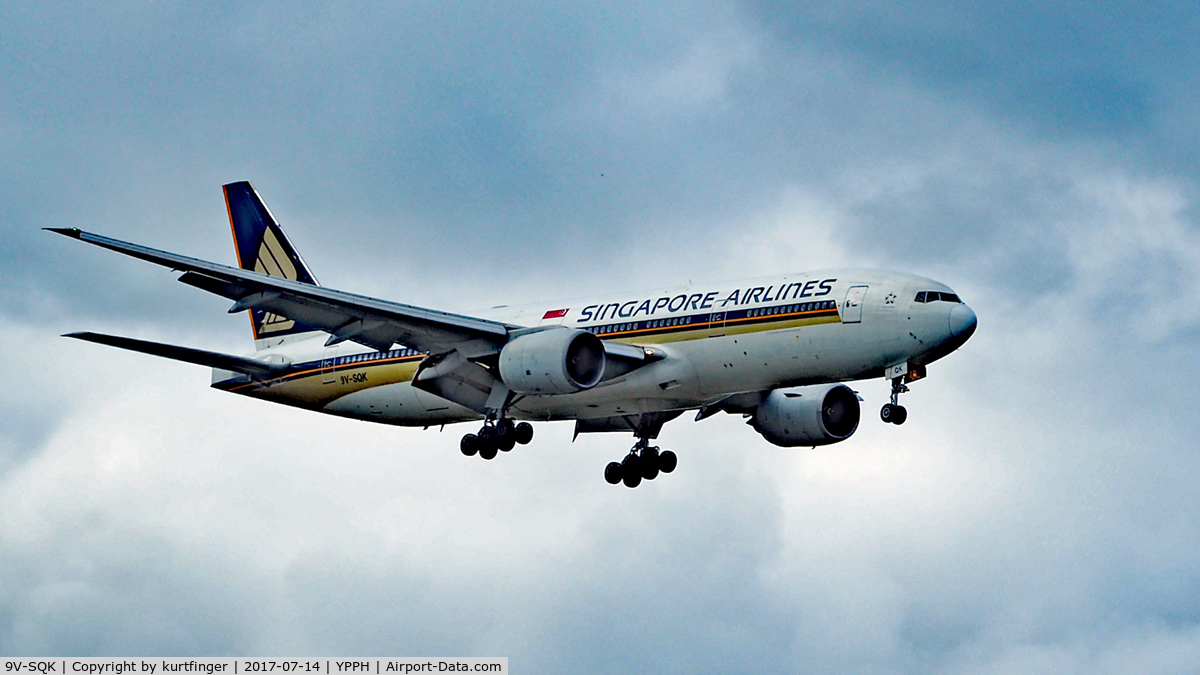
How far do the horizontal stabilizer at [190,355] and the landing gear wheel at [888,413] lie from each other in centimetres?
2149

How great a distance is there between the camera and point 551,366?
4341 cm

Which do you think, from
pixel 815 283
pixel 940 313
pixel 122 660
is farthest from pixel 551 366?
pixel 122 660

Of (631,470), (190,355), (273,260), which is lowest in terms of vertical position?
(631,470)

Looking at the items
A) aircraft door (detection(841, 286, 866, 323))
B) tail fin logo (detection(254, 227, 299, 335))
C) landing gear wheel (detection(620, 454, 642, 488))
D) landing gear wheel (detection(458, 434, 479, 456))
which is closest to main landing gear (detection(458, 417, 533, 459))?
landing gear wheel (detection(458, 434, 479, 456))

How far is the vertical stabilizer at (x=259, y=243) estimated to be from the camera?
2269 inches

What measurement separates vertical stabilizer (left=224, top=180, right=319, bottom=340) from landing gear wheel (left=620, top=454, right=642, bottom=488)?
1367cm

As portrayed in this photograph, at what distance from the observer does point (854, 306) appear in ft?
138

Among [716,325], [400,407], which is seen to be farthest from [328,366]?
[716,325]

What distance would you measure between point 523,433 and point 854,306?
11.3m

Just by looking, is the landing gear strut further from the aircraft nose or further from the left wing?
the left wing

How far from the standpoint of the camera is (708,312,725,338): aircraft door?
144 feet

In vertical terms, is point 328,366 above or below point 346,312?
above

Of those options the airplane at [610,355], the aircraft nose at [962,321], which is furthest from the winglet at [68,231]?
the aircraft nose at [962,321]

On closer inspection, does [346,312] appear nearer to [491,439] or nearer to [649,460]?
[491,439]
